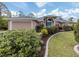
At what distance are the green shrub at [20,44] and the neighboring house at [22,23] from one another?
0.26 ft

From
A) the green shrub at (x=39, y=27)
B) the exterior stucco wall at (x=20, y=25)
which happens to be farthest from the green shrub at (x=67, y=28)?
the exterior stucco wall at (x=20, y=25)

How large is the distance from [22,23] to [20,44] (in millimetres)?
313

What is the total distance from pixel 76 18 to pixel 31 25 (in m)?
0.68

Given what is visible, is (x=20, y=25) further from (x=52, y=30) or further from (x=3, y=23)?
(x=52, y=30)

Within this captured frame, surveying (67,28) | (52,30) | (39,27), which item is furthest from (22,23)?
(67,28)

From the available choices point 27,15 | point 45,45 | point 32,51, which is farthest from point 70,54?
point 27,15

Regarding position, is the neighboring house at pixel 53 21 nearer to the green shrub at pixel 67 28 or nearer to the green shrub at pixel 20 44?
the green shrub at pixel 67 28

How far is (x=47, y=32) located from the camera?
105 inches

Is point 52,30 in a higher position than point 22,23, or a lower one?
lower

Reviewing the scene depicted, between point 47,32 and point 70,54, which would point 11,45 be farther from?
point 70,54

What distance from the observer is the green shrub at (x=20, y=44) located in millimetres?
2555

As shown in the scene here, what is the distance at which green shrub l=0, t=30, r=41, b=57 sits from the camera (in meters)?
2.55

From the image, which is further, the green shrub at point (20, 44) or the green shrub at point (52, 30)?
the green shrub at point (52, 30)

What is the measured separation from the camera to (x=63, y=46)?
8.56ft
